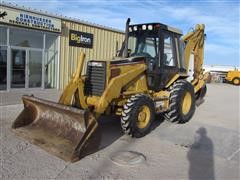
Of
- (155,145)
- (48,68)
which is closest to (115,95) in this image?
(155,145)

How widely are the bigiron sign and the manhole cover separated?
12151 millimetres

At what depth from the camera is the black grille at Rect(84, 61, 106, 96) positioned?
6.95 metres

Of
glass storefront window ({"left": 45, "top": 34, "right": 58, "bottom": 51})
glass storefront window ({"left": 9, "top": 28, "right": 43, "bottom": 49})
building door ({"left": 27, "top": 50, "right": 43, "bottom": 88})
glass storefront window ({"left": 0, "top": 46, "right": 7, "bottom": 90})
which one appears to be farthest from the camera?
glass storefront window ({"left": 45, "top": 34, "right": 58, "bottom": 51})

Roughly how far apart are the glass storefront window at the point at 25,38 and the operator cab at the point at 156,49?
8111 mm

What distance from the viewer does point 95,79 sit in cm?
710

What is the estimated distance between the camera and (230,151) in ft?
21.0

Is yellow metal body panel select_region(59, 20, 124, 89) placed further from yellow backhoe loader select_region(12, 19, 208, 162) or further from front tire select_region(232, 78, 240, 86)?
front tire select_region(232, 78, 240, 86)

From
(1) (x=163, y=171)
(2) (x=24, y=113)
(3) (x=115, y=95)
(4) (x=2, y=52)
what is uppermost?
(4) (x=2, y=52)

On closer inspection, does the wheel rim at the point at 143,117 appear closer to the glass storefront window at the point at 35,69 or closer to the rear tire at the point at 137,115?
the rear tire at the point at 137,115

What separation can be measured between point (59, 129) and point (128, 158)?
1647mm

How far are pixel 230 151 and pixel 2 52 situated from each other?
1162cm

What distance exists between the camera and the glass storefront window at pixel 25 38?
581 inches

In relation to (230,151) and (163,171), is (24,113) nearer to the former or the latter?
(163,171)

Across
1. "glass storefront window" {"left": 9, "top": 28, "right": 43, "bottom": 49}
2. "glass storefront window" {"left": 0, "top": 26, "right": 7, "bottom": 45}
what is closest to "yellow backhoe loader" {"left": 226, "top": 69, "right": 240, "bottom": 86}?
"glass storefront window" {"left": 9, "top": 28, "right": 43, "bottom": 49}
